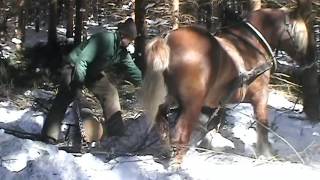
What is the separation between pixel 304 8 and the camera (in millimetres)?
7164

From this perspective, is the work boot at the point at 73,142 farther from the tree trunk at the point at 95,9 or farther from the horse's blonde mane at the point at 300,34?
the tree trunk at the point at 95,9

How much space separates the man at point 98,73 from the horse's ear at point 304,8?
2.03m

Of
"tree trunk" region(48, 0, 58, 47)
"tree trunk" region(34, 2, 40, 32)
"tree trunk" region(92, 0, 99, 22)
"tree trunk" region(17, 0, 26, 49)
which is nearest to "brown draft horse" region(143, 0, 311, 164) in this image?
"tree trunk" region(48, 0, 58, 47)

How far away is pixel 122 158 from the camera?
6.08m

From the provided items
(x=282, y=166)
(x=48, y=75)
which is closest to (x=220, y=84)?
(x=282, y=166)

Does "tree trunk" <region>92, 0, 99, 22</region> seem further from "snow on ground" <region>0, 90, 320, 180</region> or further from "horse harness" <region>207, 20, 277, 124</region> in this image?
"horse harness" <region>207, 20, 277, 124</region>

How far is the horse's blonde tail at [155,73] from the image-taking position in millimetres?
5918

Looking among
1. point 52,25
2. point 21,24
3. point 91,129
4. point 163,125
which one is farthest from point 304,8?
point 21,24

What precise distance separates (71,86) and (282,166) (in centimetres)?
280

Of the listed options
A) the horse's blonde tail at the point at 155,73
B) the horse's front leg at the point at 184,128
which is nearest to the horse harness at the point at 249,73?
the horse's front leg at the point at 184,128

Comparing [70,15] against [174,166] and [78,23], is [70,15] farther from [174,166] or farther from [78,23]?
[174,166]

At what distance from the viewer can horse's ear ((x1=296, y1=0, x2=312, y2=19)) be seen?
22.8ft

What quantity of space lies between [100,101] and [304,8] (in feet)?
9.38

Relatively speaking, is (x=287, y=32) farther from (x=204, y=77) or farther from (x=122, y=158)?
(x=122, y=158)
